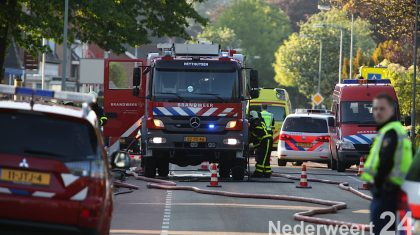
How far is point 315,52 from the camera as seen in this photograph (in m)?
110

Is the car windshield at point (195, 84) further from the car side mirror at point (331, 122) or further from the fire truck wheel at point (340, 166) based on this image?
the car side mirror at point (331, 122)

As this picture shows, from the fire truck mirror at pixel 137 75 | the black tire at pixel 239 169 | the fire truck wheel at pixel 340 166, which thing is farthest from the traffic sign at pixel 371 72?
the fire truck mirror at pixel 137 75

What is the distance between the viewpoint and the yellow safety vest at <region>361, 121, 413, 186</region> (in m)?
12.3

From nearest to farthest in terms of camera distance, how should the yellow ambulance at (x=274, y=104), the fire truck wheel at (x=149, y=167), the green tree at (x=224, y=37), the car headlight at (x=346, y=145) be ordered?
the fire truck wheel at (x=149, y=167) → the car headlight at (x=346, y=145) → the yellow ambulance at (x=274, y=104) → the green tree at (x=224, y=37)

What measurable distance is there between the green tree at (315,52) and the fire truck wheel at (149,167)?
72781mm

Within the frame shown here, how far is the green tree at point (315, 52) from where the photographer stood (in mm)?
106875

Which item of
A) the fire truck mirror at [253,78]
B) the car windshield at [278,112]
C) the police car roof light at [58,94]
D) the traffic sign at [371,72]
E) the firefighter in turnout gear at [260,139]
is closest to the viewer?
the police car roof light at [58,94]

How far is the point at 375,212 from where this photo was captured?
12.6 meters

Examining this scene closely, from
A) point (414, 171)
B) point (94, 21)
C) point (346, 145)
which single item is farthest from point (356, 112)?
point (414, 171)

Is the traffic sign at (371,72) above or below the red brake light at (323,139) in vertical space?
above

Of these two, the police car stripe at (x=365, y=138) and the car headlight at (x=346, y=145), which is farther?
the police car stripe at (x=365, y=138)

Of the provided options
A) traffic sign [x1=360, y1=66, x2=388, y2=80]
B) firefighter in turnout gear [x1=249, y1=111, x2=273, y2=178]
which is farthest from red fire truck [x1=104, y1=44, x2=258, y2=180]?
traffic sign [x1=360, y1=66, x2=388, y2=80]

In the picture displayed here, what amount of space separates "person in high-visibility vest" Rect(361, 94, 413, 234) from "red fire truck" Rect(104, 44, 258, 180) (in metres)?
15.7

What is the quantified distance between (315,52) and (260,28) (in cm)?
3137
